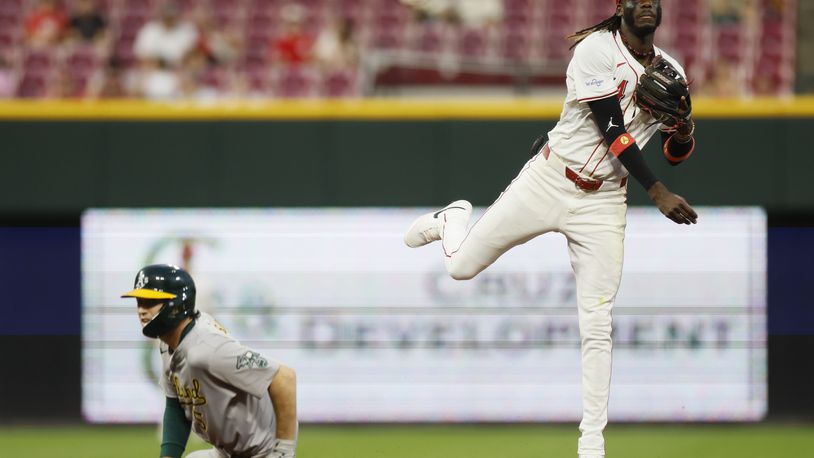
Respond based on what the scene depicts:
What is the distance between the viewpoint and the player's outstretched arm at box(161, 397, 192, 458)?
4480 millimetres

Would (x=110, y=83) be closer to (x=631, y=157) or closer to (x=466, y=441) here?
(x=466, y=441)

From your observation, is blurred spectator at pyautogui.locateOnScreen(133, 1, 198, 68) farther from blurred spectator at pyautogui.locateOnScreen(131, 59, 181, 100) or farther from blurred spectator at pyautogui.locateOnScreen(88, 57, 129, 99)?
blurred spectator at pyautogui.locateOnScreen(88, 57, 129, 99)

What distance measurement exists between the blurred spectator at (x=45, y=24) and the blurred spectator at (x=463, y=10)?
2836 millimetres

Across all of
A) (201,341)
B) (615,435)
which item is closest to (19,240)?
(615,435)

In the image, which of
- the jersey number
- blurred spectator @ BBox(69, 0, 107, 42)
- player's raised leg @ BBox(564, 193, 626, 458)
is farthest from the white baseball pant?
blurred spectator @ BBox(69, 0, 107, 42)

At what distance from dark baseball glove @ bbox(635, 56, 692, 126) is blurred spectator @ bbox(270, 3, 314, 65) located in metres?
5.36

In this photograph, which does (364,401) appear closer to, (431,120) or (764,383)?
(431,120)

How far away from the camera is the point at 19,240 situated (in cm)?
925

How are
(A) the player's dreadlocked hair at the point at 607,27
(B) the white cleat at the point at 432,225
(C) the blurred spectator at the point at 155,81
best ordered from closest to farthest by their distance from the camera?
(A) the player's dreadlocked hair at the point at 607,27
(B) the white cleat at the point at 432,225
(C) the blurred spectator at the point at 155,81

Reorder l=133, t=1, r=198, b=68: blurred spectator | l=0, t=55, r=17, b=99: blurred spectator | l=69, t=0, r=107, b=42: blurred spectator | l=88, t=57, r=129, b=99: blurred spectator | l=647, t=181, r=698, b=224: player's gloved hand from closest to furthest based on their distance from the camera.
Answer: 1. l=647, t=181, r=698, b=224: player's gloved hand
2. l=88, t=57, r=129, b=99: blurred spectator
3. l=0, t=55, r=17, b=99: blurred spectator
4. l=133, t=1, r=198, b=68: blurred spectator
5. l=69, t=0, r=107, b=42: blurred spectator

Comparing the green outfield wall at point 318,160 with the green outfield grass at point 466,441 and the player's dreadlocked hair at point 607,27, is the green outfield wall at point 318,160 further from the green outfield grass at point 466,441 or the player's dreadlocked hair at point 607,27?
the player's dreadlocked hair at point 607,27

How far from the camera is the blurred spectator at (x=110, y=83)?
9219mm

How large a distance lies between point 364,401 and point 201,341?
4773 millimetres

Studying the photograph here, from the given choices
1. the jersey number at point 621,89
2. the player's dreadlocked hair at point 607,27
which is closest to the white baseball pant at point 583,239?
the jersey number at point 621,89
